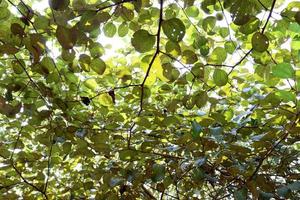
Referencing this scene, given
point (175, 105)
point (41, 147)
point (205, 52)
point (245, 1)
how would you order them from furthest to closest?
1. point (41, 147)
2. point (175, 105)
3. point (205, 52)
4. point (245, 1)

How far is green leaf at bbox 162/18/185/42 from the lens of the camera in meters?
0.69

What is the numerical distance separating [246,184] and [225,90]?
0.38 metres

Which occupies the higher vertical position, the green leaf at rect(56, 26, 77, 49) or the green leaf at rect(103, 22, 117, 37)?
the green leaf at rect(103, 22, 117, 37)

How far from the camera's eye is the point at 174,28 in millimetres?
699

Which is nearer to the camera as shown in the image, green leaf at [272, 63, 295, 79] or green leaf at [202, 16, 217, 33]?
green leaf at [272, 63, 295, 79]

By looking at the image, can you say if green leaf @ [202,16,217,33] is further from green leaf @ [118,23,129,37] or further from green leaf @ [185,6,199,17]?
green leaf @ [118,23,129,37]

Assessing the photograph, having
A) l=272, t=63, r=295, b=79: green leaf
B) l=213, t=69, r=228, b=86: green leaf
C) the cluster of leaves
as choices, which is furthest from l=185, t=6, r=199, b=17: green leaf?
l=272, t=63, r=295, b=79: green leaf

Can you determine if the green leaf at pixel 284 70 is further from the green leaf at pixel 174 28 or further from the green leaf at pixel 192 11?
the green leaf at pixel 192 11

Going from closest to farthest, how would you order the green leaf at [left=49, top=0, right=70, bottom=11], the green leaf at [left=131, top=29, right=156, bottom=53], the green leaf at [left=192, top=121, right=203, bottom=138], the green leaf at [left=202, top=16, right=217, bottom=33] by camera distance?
the green leaf at [left=49, top=0, right=70, bottom=11] → the green leaf at [left=131, top=29, right=156, bottom=53] → the green leaf at [left=192, top=121, right=203, bottom=138] → the green leaf at [left=202, top=16, right=217, bottom=33]

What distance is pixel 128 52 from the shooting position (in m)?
1.55

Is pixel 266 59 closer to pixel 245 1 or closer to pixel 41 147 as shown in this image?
pixel 245 1

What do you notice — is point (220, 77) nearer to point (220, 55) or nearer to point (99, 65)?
point (220, 55)

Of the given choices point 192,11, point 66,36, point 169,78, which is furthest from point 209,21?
point 66,36

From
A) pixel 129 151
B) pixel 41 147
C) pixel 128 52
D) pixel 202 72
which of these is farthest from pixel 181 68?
pixel 41 147
